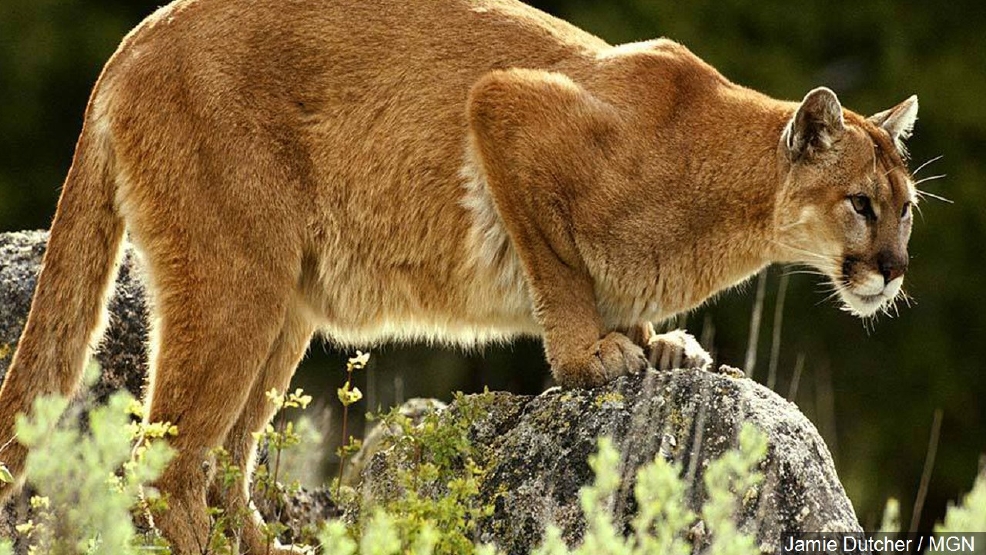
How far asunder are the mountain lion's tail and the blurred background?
318 inches

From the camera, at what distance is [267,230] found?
5.76m

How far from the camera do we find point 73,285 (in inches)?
229

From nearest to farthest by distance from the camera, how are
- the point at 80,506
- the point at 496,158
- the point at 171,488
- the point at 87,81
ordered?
the point at 80,506 < the point at 171,488 < the point at 496,158 < the point at 87,81

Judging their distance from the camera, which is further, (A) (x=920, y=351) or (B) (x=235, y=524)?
(A) (x=920, y=351)

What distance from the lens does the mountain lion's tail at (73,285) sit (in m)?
5.69

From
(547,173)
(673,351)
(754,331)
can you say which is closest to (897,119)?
(754,331)

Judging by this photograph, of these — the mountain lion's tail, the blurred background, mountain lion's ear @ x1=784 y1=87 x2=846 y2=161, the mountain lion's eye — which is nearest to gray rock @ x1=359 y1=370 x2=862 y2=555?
the mountain lion's eye

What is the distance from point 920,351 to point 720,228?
30.4ft

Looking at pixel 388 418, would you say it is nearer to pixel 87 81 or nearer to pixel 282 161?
pixel 282 161

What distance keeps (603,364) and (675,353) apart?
0.43m

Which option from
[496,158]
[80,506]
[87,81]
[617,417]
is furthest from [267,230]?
[87,81]

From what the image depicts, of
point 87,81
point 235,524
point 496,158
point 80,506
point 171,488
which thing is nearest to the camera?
point 80,506

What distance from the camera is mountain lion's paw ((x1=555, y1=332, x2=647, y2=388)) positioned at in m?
5.57

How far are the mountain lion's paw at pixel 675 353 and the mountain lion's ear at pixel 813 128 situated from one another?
0.78 metres
